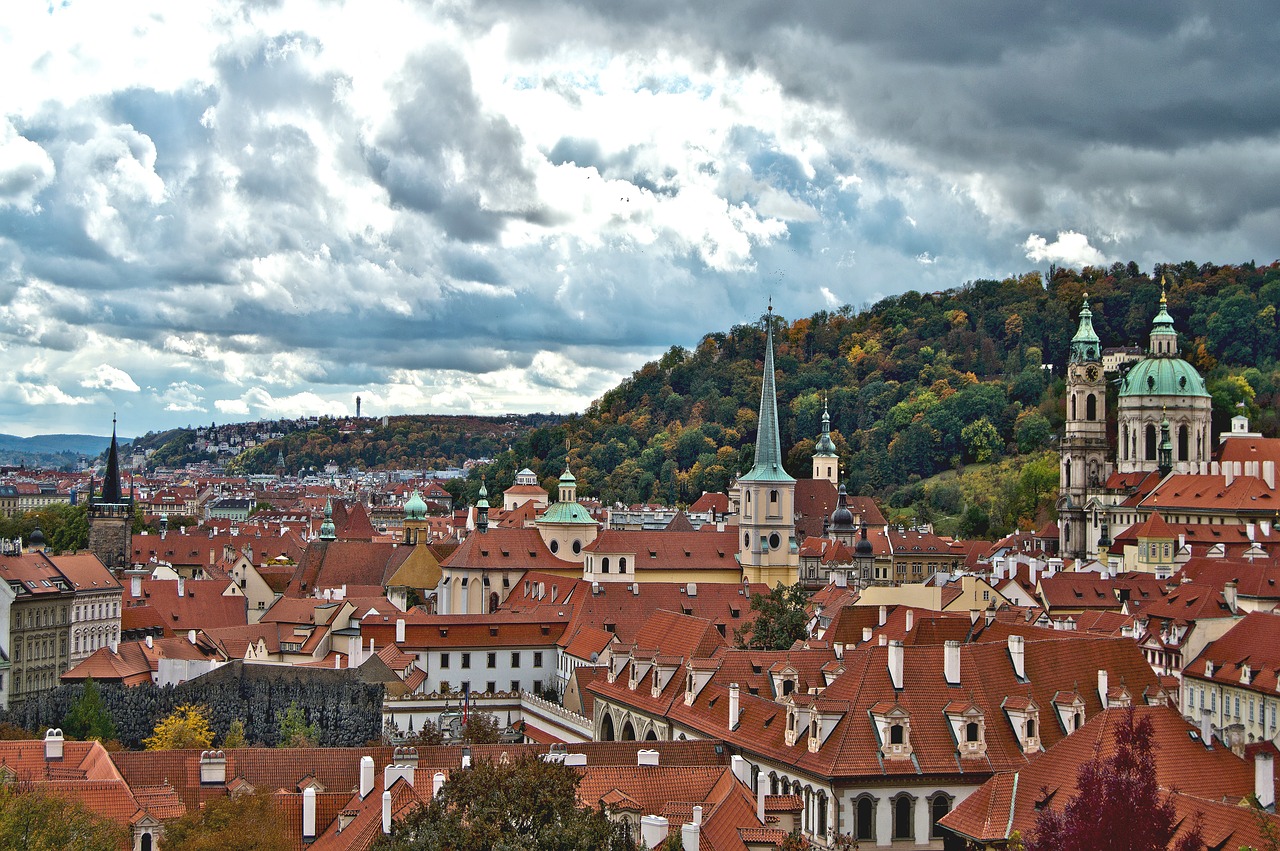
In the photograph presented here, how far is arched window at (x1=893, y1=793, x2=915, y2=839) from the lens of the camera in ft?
156

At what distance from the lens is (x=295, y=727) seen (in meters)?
72.4

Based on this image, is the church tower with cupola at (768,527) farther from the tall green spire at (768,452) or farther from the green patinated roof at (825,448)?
the green patinated roof at (825,448)

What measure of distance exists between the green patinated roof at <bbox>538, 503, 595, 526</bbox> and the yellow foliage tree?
38107mm

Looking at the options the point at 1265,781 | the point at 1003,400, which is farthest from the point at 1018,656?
the point at 1003,400

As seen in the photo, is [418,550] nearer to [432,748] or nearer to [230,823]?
[432,748]

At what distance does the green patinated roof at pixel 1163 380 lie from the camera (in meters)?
128

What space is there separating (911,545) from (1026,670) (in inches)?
3034

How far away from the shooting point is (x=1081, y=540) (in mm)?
125312

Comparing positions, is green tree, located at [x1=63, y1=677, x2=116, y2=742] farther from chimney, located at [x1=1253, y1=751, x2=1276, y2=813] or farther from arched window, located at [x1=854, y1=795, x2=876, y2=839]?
chimney, located at [x1=1253, y1=751, x2=1276, y2=813]

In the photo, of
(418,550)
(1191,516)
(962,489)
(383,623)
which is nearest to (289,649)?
(383,623)

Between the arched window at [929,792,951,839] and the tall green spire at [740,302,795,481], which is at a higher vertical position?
the tall green spire at [740,302,795,481]

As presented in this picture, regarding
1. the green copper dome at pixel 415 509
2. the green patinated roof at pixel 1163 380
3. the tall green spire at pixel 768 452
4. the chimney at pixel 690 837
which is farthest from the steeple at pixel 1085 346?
the chimney at pixel 690 837

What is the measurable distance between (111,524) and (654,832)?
109868 millimetres

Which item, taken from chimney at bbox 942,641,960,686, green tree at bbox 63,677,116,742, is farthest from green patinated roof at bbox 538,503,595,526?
chimney at bbox 942,641,960,686
